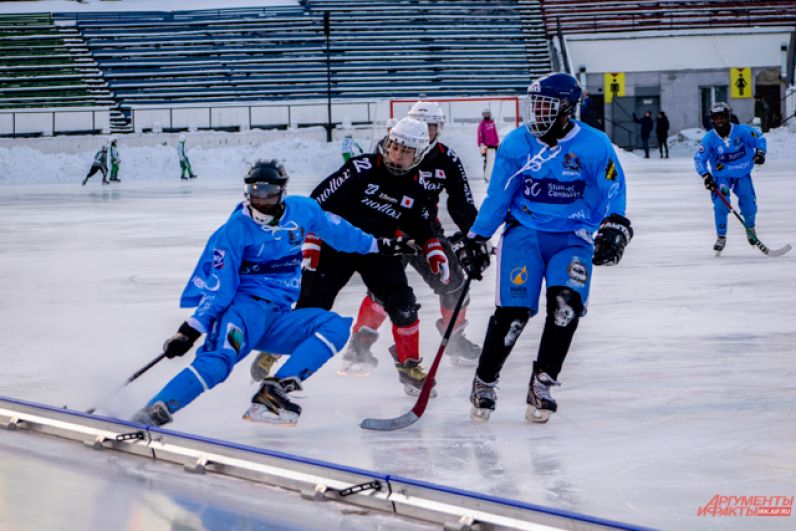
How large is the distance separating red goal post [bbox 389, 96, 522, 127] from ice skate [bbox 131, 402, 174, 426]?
25.0 meters

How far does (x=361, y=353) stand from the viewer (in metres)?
6.00

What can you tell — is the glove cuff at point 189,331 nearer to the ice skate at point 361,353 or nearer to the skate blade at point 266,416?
the skate blade at point 266,416

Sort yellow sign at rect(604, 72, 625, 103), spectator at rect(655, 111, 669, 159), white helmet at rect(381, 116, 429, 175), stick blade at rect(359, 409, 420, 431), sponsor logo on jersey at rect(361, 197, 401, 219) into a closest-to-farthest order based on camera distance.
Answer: stick blade at rect(359, 409, 420, 431)
white helmet at rect(381, 116, 429, 175)
sponsor logo on jersey at rect(361, 197, 401, 219)
spectator at rect(655, 111, 669, 159)
yellow sign at rect(604, 72, 625, 103)

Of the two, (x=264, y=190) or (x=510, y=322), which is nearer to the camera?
(x=264, y=190)

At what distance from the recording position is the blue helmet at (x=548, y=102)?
4723 mm

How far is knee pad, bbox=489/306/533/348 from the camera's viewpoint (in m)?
4.85

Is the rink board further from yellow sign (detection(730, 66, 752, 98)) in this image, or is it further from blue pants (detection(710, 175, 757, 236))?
yellow sign (detection(730, 66, 752, 98))

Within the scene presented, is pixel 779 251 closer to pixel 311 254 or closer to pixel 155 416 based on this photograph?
pixel 311 254

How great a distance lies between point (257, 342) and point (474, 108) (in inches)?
1025

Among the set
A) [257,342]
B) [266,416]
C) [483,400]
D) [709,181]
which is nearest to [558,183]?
[483,400]

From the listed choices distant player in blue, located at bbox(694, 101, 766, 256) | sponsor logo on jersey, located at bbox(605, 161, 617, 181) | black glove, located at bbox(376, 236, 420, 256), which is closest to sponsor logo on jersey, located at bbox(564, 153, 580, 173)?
sponsor logo on jersey, located at bbox(605, 161, 617, 181)

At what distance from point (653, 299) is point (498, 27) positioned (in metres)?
31.2

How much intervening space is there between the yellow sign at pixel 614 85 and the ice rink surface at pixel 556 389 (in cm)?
2293

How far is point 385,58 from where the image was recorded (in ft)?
122
